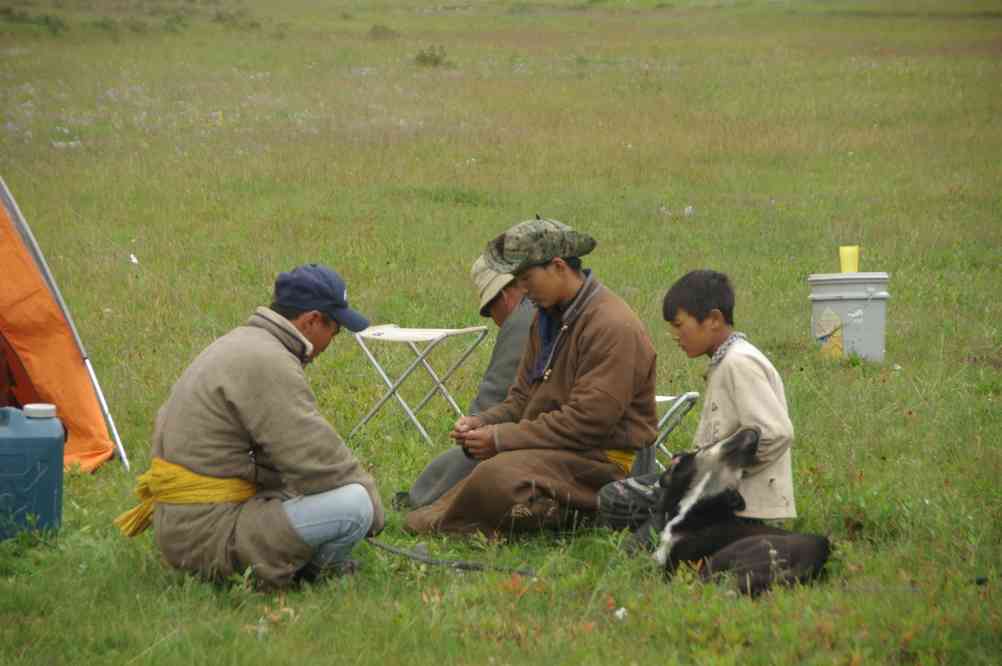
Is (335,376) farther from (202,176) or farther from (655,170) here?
(655,170)

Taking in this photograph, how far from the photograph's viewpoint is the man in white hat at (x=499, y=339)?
624 cm

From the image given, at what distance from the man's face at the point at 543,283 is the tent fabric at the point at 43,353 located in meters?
2.55

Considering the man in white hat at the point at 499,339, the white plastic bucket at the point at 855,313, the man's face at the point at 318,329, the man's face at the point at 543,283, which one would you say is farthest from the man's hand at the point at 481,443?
the white plastic bucket at the point at 855,313

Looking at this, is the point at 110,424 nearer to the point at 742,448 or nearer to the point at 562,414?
the point at 562,414

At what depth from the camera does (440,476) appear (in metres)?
6.18

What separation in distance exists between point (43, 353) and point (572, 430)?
2.95 metres

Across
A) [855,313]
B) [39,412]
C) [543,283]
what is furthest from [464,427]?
[855,313]

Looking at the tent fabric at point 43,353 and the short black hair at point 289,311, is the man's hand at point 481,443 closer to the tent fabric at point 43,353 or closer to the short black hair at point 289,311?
the short black hair at point 289,311

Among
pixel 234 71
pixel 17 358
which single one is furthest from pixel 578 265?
pixel 234 71

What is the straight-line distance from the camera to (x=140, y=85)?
2238 cm

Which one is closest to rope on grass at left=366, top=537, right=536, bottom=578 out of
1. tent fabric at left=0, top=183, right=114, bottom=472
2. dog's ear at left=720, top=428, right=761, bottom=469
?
dog's ear at left=720, top=428, right=761, bottom=469

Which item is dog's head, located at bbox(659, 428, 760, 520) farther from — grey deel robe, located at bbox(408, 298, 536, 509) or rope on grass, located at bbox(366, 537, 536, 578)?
grey deel robe, located at bbox(408, 298, 536, 509)

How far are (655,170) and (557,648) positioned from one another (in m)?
12.7

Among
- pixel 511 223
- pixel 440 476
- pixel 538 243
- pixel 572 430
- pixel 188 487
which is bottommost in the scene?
pixel 440 476
